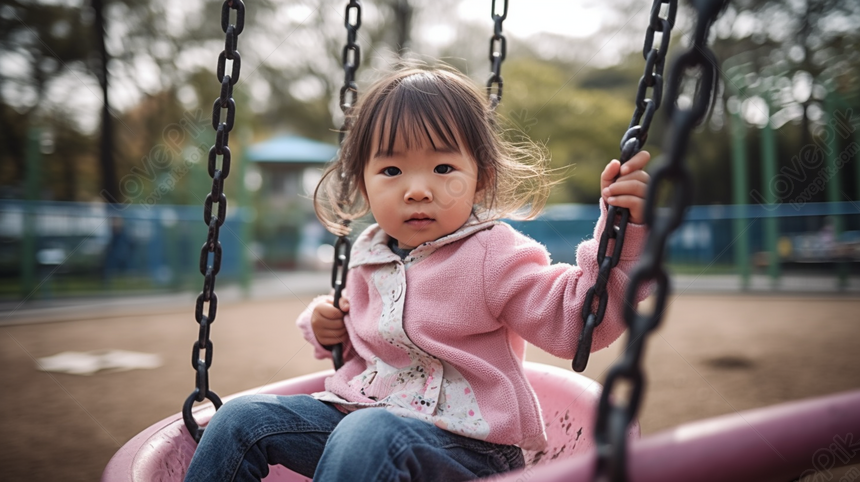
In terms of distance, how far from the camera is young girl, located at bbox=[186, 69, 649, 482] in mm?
883

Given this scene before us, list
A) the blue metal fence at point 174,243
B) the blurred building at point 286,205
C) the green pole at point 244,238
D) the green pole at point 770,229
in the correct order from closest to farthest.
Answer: the blue metal fence at point 174,243, the green pole at point 770,229, the green pole at point 244,238, the blurred building at point 286,205

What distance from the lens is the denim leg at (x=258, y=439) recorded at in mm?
959

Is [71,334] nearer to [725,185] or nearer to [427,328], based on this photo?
[427,328]

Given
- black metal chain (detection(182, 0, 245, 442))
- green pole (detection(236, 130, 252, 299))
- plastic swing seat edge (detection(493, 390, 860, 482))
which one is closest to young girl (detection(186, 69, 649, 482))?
black metal chain (detection(182, 0, 245, 442))

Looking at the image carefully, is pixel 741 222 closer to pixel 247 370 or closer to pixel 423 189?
pixel 247 370

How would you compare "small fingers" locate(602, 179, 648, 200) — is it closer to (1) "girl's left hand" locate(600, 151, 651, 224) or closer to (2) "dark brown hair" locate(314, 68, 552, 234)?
(1) "girl's left hand" locate(600, 151, 651, 224)

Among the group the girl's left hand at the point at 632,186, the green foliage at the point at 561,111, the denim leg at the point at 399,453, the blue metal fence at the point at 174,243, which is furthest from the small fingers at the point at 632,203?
the green foliage at the point at 561,111

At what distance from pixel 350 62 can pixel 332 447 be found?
852 mm

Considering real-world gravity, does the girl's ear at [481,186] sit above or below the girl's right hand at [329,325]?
above

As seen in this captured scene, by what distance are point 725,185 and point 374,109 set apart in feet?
39.5

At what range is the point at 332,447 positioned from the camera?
2.68 feet

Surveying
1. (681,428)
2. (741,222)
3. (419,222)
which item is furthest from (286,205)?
(681,428)

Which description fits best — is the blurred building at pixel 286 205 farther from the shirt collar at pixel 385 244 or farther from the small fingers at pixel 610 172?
the small fingers at pixel 610 172

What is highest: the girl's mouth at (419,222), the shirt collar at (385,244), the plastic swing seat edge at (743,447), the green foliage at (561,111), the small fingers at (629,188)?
the green foliage at (561,111)
